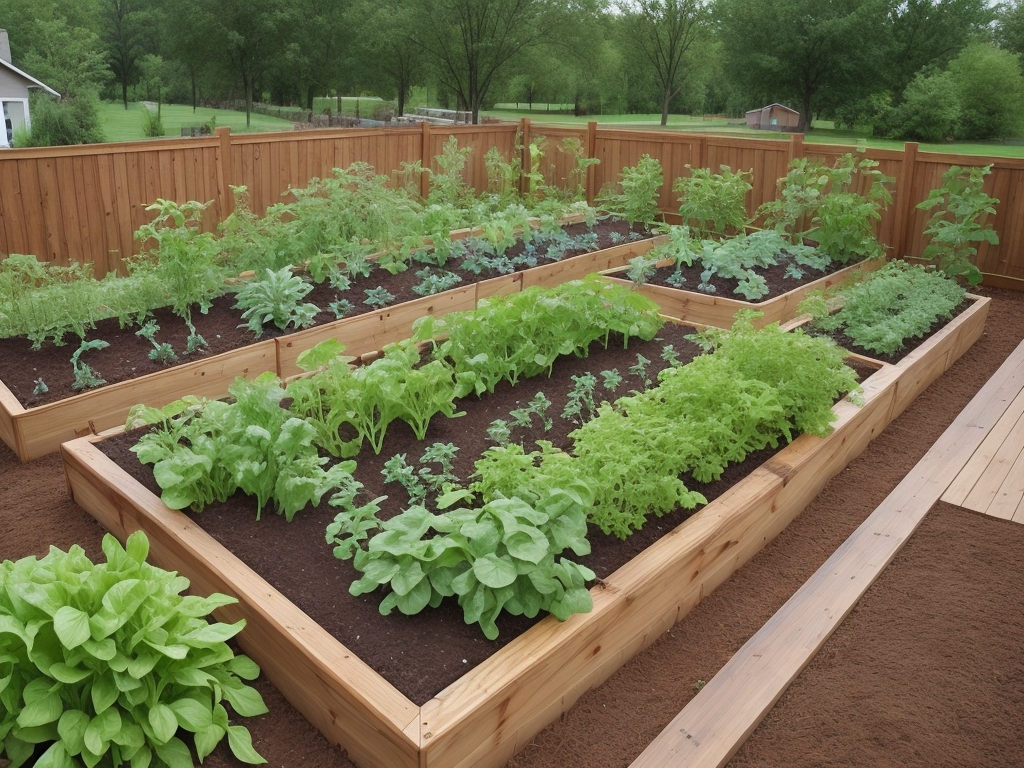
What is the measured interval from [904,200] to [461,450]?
21.7ft

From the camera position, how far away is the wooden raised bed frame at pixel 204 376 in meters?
4.35

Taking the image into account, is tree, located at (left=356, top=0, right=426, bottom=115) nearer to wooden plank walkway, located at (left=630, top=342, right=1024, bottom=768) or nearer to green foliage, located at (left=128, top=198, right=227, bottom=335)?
green foliage, located at (left=128, top=198, right=227, bottom=335)

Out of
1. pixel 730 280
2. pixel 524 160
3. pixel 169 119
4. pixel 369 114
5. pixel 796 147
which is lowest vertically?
pixel 730 280

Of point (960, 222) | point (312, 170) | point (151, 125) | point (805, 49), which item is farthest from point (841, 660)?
point (805, 49)

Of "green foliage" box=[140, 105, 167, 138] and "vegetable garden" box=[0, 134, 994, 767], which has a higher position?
"green foliage" box=[140, 105, 167, 138]

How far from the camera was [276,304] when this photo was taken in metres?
5.43

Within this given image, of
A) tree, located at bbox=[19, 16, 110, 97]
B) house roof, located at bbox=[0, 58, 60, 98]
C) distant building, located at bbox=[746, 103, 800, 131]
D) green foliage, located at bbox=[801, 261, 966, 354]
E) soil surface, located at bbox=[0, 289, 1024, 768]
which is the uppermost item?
tree, located at bbox=[19, 16, 110, 97]

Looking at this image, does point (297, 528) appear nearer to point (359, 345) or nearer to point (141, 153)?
point (359, 345)

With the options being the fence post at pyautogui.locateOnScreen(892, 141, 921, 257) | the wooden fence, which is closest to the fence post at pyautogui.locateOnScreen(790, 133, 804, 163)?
the wooden fence

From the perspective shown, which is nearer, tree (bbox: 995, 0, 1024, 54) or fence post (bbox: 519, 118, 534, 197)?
fence post (bbox: 519, 118, 534, 197)

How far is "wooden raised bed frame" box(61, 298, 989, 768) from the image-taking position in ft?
7.57

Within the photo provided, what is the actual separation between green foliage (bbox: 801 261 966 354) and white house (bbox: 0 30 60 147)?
15.2 m

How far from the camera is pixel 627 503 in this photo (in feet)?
10.7

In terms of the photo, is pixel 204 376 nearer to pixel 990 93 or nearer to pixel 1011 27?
pixel 990 93
